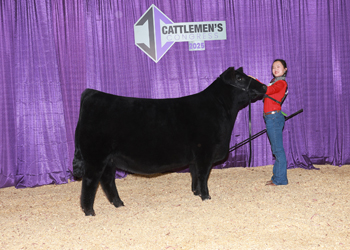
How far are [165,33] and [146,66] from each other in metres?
0.60

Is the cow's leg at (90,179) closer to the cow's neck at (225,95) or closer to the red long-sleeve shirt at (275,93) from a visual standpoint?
the cow's neck at (225,95)

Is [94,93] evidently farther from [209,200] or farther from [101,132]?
[209,200]

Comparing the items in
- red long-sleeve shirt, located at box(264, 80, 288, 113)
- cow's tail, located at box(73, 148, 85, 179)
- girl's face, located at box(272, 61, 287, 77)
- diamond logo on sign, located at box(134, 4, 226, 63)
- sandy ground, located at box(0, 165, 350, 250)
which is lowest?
sandy ground, located at box(0, 165, 350, 250)

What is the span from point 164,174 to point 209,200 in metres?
1.65

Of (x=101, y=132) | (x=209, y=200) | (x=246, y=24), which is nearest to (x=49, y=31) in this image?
(x=101, y=132)

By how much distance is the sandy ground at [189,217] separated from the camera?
247 cm

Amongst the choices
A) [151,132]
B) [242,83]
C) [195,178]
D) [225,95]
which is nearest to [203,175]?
[195,178]

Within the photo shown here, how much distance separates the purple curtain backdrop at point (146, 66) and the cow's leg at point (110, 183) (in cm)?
176

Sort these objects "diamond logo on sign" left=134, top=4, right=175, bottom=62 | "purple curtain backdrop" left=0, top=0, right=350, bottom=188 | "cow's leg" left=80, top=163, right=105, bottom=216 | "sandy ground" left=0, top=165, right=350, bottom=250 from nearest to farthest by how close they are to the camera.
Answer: "sandy ground" left=0, top=165, right=350, bottom=250, "cow's leg" left=80, top=163, right=105, bottom=216, "purple curtain backdrop" left=0, top=0, right=350, bottom=188, "diamond logo on sign" left=134, top=4, right=175, bottom=62

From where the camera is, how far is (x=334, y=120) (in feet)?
17.1

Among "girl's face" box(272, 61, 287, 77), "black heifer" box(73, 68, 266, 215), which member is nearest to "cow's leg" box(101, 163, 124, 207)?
"black heifer" box(73, 68, 266, 215)

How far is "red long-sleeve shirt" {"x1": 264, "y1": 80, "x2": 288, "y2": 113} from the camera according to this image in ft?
12.3

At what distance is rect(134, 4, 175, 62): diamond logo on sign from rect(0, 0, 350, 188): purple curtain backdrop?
0.27 ft

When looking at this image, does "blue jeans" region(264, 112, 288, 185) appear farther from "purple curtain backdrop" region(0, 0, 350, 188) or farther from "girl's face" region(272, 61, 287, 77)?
"purple curtain backdrop" region(0, 0, 350, 188)
